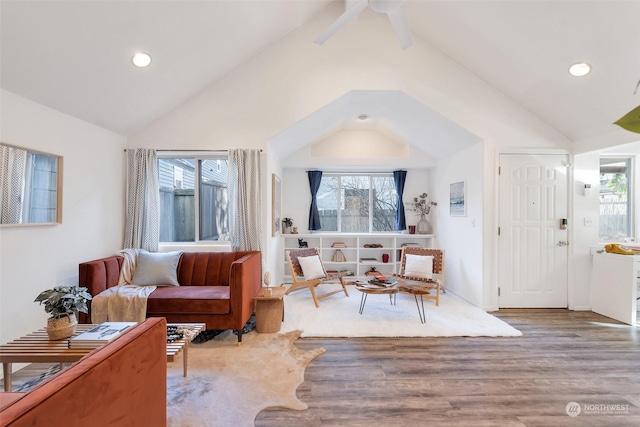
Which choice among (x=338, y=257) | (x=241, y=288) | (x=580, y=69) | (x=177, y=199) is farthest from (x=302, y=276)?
(x=580, y=69)

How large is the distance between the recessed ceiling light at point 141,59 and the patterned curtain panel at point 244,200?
1251mm

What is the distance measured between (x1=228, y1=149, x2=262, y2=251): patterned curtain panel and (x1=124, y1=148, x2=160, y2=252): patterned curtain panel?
0.97 m

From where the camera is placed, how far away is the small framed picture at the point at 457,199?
4414 millimetres

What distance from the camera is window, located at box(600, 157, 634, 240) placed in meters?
4.20

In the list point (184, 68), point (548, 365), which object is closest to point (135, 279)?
point (184, 68)

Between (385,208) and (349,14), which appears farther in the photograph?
(385,208)

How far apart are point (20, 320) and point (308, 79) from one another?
3.83 m

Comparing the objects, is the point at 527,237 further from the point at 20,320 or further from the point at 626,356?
the point at 20,320

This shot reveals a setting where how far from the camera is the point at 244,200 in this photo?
3.75m

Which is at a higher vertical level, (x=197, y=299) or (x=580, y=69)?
(x=580, y=69)

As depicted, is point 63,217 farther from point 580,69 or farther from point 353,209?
point 580,69

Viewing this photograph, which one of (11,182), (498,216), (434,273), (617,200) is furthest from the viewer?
(434,273)

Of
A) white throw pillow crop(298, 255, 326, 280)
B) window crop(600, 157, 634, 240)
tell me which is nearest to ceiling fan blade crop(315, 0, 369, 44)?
white throw pillow crop(298, 255, 326, 280)

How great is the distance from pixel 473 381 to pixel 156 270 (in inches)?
130
